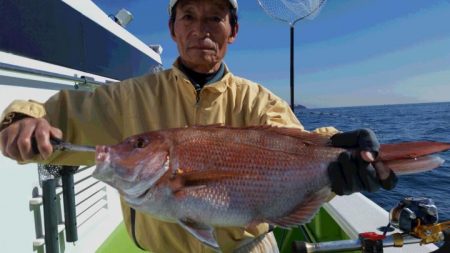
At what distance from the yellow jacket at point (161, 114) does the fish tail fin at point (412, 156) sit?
0.70m

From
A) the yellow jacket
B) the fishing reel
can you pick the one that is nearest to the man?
the yellow jacket

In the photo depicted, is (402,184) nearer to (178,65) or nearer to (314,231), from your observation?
(314,231)

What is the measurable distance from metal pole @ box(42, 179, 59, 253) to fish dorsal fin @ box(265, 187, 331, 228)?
1784mm

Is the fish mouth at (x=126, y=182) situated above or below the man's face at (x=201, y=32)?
below

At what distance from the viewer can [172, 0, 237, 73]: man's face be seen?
266 cm

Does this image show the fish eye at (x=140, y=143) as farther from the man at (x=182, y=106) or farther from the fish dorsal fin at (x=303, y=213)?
the fish dorsal fin at (x=303, y=213)

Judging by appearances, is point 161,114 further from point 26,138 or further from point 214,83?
point 26,138

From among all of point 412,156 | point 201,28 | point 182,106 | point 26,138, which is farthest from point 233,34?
point 26,138

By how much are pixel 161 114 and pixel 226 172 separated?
0.80 m

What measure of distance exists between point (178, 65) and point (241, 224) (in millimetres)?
1245

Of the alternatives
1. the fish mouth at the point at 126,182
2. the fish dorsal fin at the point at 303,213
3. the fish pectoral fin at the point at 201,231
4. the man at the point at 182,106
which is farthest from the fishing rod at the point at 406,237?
the fish mouth at the point at 126,182

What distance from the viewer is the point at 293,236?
4.80 metres

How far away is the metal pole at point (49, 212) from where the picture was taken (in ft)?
9.76

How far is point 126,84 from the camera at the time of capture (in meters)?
2.67
